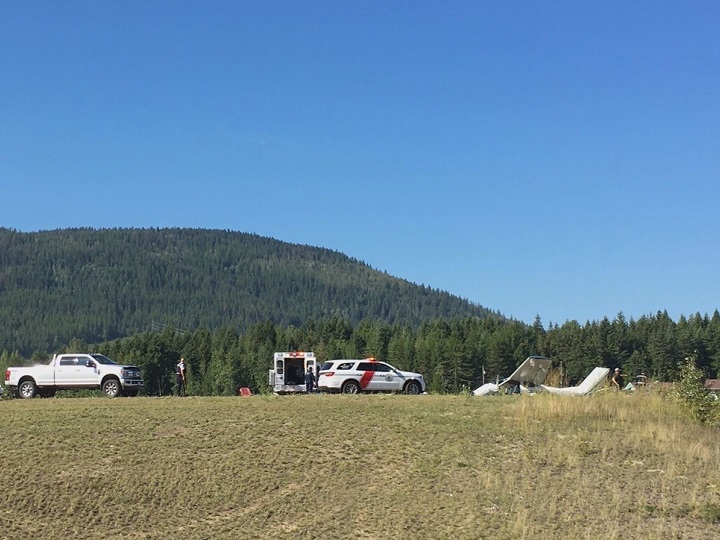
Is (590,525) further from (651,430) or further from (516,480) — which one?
(651,430)

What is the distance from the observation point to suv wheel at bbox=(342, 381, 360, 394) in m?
40.8

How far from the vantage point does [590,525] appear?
19484 millimetres

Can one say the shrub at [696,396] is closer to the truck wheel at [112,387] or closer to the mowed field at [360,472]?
the mowed field at [360,472]

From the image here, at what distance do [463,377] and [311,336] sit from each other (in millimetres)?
46666

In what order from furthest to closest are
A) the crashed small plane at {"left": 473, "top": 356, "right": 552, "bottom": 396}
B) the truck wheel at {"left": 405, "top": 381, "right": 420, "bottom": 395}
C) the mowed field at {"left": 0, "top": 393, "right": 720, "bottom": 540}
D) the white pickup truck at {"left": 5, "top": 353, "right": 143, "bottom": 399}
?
1. the crashed small plane at {"left": 473, "top": 356, "right": 552, "bottom": 396}
2. the truck wheel at {"left": 405, "top": 381, "right": 420, "bottom": 395}
3. the white pickup truck at {"left": 5, "top": 353, "right": 143, "bottom": 399}
4. the mowed field at {"left": 0, "top": 393, "right": 720, "bottom": 540}

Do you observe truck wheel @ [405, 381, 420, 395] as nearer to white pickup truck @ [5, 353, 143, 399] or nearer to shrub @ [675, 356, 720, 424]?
white pickup truck @ [5, 353, 143, 399]

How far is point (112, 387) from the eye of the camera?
123 feet

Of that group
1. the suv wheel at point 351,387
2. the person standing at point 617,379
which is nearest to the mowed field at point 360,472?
the person standing at point 617,379

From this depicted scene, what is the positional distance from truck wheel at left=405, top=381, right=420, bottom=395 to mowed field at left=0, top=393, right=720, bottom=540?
37.9 ft

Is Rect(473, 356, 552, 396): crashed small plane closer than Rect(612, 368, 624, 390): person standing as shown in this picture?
No

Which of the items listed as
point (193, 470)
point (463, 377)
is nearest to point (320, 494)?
point (193, 470)

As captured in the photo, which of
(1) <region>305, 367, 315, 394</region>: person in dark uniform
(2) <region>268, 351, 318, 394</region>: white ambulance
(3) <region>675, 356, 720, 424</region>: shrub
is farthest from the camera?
(2) <region>268, 351, 318, 394</region>: white ambulance

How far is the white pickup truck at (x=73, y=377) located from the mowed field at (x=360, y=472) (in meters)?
7.08

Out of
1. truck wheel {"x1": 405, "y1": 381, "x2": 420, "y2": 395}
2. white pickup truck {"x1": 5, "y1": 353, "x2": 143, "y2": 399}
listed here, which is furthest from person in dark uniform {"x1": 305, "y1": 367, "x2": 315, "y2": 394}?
white pickup truck {"x1": 5, "y1": 353, "x2": 143, "y2": 399}
